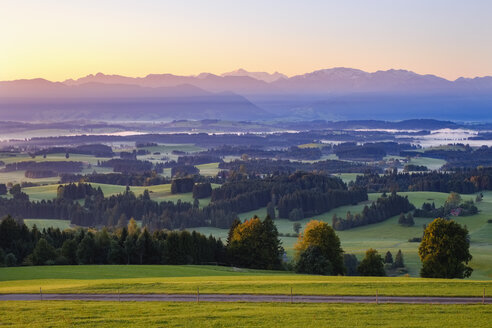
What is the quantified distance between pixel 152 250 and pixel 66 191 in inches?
4653

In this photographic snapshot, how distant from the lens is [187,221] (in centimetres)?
15875

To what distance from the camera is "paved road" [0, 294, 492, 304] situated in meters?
42.2

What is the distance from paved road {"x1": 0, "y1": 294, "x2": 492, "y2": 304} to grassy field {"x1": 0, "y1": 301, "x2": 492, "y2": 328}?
5.15 feet

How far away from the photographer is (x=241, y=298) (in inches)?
1715

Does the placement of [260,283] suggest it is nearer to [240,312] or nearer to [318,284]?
[318,284]

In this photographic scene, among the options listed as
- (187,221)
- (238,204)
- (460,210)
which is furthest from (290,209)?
(460,210)

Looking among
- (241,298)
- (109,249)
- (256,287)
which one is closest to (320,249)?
(109,249)

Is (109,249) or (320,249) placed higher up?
(320,249)

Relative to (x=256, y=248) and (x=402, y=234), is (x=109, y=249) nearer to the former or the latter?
(x=256, y=248)

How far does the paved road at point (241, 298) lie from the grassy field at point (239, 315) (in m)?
1.57

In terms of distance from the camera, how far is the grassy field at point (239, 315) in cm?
3575

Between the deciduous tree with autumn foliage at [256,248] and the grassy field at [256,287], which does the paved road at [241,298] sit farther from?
the deciduous tree with autumn foliage at [256,248]

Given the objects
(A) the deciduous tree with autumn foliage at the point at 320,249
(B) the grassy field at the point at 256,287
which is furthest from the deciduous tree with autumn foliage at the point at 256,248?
(B) the grassy field at the point at 256,287

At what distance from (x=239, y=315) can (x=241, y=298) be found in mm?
5912
